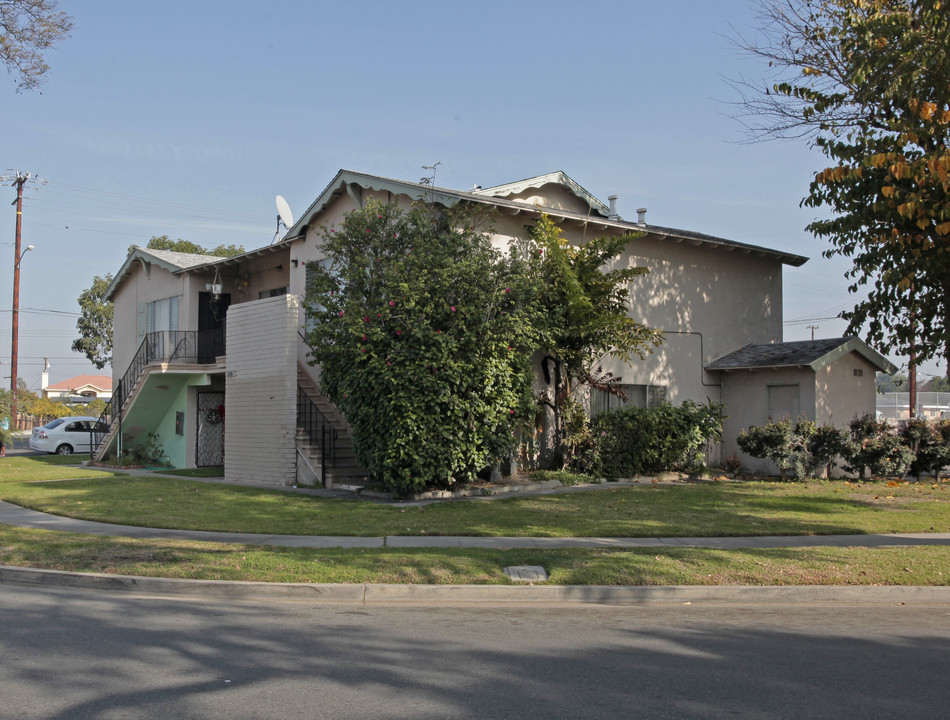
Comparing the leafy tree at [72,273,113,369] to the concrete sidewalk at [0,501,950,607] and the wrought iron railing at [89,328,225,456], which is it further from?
the concrete sidewalk at [0,501,950,607]

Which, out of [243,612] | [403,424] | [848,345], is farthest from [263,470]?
[848,345]

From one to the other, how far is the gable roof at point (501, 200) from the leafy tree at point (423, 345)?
1.01 m

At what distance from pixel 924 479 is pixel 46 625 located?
18.7 m

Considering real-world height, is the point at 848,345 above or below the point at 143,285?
below

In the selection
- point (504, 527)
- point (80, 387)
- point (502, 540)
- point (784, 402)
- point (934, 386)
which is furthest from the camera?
point (934, 386)

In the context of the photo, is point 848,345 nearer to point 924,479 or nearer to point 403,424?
point 924,479

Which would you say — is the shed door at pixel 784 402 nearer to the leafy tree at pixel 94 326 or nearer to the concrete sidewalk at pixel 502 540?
the concrete sidewalk at pixel 502 540

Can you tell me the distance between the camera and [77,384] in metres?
93.6

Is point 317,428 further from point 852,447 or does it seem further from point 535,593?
point 852,447

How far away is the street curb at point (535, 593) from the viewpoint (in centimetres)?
864

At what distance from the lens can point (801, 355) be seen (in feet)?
65.2

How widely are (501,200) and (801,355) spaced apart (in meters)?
8.21

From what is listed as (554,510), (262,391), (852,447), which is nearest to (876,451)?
(852,447)

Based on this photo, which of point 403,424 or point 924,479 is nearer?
point 403,424
